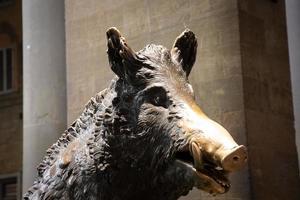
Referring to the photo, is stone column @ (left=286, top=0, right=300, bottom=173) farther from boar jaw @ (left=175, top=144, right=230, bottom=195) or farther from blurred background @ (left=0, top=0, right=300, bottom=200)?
boar jaw @ (left=175, top=144, right=230, bottom=195)

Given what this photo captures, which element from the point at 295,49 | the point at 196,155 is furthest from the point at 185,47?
the point at 295,49

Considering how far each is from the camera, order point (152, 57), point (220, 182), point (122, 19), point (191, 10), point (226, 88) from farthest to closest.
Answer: point (122, 19) < point (191, 10) < point (226, 88) < point (152, 57) < point (220, 182)

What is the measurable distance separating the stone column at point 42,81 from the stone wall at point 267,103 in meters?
1.68

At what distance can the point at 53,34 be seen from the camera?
5711mm

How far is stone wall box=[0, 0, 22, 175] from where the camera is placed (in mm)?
14359

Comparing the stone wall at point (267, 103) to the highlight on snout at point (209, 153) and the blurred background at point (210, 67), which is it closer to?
the blurred background at point (210, 67)

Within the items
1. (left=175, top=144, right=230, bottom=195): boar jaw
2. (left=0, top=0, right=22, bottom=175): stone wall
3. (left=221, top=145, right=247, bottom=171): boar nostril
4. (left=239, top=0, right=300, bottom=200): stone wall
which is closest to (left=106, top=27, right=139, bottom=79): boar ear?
(left=175, top=144, right=230, bottom=195): boar jaw

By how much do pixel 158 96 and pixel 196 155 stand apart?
38 cm

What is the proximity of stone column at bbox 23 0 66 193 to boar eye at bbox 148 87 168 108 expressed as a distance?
3.01 meters

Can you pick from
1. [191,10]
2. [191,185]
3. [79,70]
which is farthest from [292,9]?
[191,185]

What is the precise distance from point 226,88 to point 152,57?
212 cm

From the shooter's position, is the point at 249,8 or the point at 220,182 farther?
the point at 249,8

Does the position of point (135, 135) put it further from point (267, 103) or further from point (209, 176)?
point (267, 103)

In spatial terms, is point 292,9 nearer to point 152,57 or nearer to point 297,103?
point 297,103
